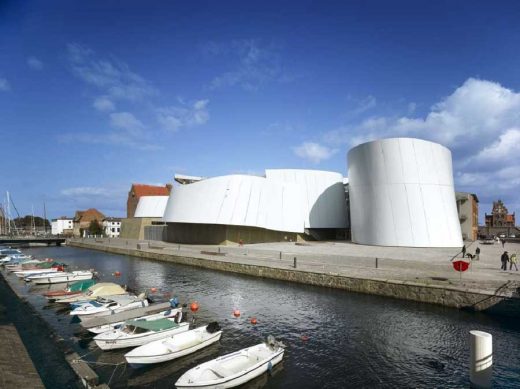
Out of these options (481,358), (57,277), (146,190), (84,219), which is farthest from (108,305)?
(84,219)

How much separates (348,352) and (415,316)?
626 centimetres

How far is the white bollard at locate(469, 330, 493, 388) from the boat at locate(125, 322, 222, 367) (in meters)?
9.15

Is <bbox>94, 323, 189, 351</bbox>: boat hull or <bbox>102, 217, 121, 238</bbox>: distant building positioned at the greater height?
<bbox>102, 217, 121, 238</bbox>: distant building

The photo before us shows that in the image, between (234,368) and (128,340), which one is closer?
(234,368)

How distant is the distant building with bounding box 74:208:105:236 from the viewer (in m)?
111

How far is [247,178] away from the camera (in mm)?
52906

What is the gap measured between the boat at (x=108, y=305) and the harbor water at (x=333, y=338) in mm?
858

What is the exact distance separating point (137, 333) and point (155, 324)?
80 cm

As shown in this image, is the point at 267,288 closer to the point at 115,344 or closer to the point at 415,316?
the point at 415,316

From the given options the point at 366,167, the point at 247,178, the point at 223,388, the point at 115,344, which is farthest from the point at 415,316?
the point at 247,178

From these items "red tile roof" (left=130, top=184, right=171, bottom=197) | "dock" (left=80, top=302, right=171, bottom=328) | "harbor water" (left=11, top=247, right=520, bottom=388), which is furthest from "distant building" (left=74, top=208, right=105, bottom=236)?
"dock" (left=80, top=302, right=171, bottom=328)

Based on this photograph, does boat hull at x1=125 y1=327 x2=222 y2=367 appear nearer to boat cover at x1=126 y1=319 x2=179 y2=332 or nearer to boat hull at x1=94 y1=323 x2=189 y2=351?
boat hull at x1=94 y1=323 x2=189 y2=351

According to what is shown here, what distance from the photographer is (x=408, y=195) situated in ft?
141

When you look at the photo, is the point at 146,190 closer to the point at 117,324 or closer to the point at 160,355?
the point at 117,324
